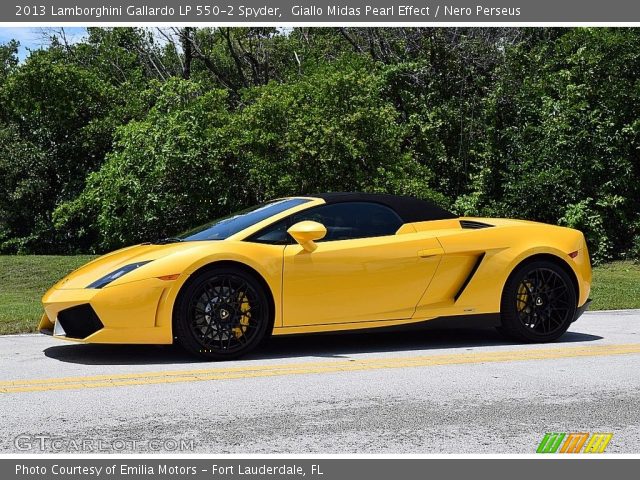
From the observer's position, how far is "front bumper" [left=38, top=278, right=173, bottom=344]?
285 inches

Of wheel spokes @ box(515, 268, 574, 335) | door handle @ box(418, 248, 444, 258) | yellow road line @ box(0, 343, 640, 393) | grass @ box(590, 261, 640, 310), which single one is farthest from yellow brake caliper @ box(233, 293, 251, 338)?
grass @ box(590, 261, 640, 310)

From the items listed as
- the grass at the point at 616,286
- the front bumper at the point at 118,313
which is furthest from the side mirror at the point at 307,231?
the grass at the point at 616,286

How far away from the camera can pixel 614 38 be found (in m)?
23.1

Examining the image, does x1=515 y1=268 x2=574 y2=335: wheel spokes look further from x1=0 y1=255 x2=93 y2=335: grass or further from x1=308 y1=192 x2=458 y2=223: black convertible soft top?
x1=0 y1=255 x2=93 y2=335: grass

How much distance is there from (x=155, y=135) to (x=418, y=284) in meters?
16.1

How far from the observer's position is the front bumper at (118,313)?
725 centimetres

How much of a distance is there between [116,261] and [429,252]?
268 cm

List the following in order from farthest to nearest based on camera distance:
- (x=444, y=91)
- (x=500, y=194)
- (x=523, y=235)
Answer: (x=444, y=91) < (x=500, y=194) < (x=523, y=235)

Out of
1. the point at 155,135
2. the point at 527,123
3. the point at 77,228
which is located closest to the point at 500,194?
the point at 527,123

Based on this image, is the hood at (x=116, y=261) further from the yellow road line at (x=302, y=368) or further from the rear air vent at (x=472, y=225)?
the rear air vent at (x=472, y=225)

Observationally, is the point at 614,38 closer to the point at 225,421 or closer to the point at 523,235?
the point at 523,235

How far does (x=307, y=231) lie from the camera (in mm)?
7605

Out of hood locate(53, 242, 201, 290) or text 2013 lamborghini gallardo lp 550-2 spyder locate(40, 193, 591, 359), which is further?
hood locate(53, 242, 201, 290)

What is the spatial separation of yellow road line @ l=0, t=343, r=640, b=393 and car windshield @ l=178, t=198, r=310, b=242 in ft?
4.26
